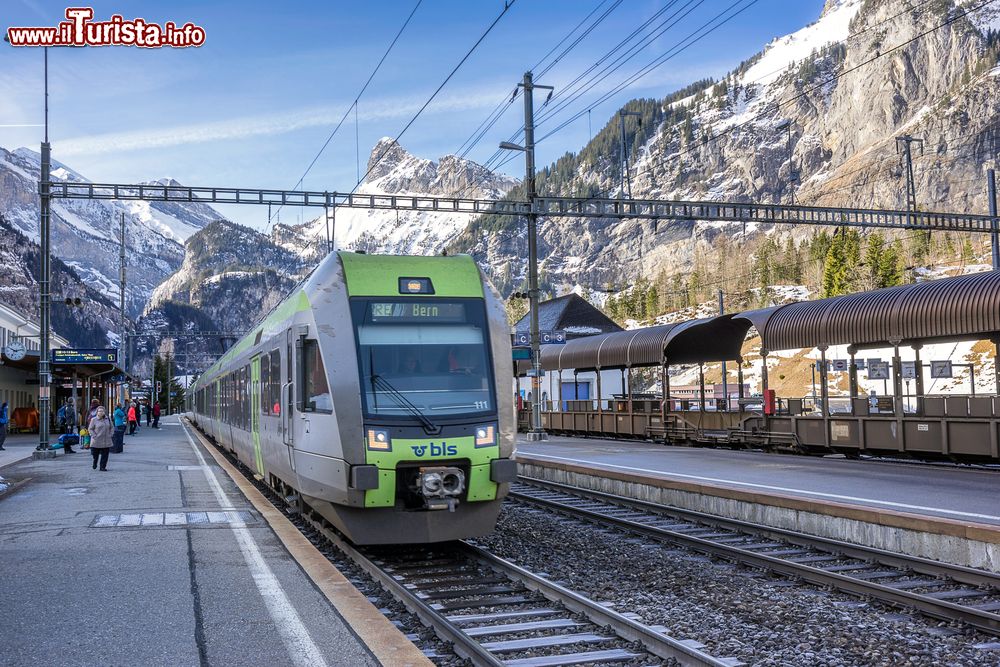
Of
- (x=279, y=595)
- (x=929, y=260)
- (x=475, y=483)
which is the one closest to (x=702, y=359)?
(x=475, y=483)

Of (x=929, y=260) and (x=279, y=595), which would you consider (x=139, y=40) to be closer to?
(x=279, y=595)

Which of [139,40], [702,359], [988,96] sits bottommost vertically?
[702,359]

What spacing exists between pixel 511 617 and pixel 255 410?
9303 millimetres

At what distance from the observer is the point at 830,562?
10656mm

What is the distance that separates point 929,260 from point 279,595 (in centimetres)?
11659

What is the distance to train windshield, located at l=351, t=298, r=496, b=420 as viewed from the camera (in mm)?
→ 10297

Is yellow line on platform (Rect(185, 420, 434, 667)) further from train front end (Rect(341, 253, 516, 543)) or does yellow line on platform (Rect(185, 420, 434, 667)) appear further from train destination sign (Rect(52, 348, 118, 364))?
train destination sign (Rect(52, 348, 118, 364))

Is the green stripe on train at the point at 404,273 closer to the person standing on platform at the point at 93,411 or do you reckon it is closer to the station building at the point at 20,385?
the person standing on platform at the point at 93,411

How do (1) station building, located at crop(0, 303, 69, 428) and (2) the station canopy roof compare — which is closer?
(2) the station canopy roof

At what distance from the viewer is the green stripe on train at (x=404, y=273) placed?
1089 cm

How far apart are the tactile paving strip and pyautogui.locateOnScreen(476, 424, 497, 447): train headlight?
4.51 metres

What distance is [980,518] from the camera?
11.9 meters

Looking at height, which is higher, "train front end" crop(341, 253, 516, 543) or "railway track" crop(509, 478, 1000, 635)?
"train front end" crop(341, 253, 516, 543)

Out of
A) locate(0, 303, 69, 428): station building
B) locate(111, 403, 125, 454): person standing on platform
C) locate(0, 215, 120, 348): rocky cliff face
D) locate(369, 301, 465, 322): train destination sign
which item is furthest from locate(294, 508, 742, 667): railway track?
locate(0, 215, 120, 348): rocky cliff face
